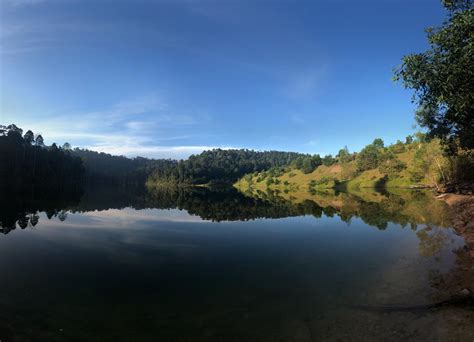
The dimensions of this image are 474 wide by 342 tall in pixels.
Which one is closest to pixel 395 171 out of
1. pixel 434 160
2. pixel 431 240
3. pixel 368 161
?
pixel 368 161

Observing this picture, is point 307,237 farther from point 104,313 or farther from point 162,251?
point 104,313

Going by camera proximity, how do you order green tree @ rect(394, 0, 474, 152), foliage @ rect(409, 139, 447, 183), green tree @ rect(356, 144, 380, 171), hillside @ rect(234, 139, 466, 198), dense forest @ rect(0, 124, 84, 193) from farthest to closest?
green tree @ rect(356, 144, 380, 171) < dense forest @ rect(0, 124, 84, 193) < hillside @ rect(234, 139, 466, 198) < foliage @ rect(409, 139, 447, 183) < green tree @ rect(394, 0, 474, 152)

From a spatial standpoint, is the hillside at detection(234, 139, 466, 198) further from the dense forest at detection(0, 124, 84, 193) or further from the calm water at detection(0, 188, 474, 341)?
the dense forest at detection(0, 124, 84, 193)

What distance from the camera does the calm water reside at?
11.0 m

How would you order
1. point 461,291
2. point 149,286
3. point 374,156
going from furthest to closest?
point 374,156 < point 149,286 < point 461,291

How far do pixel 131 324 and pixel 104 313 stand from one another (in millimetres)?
1768

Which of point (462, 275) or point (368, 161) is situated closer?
point (462, 275)

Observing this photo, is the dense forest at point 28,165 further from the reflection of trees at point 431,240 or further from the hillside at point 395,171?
the reflection of trees at point 431,240

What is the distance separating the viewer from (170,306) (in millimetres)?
13250

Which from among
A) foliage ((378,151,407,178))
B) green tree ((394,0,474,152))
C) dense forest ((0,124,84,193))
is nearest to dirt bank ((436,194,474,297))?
green tree ((394,0,474,152))

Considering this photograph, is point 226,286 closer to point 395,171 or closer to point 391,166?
point 395,171

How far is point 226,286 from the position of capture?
1578 centimetres

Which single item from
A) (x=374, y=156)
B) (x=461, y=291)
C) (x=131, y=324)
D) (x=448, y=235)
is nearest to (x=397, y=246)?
(x=448, y=235)

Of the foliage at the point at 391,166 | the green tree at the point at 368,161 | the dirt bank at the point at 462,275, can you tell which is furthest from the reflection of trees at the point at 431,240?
the green tree at the point at 368,161
